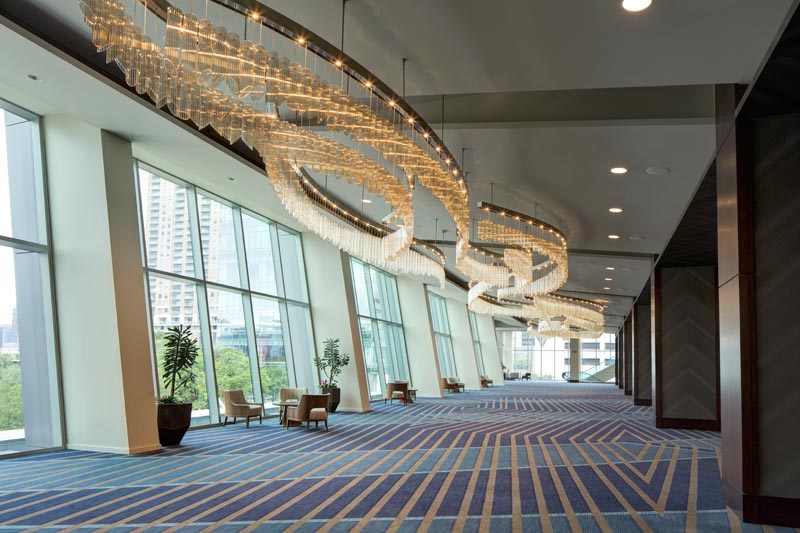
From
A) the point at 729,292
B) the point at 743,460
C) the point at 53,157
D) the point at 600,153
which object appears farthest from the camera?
the point at 53,157

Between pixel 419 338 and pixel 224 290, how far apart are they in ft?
36.5

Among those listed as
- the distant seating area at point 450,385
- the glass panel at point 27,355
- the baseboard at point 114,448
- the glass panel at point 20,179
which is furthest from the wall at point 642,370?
the glass panel at point 20,179

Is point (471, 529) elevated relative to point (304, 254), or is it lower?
lower

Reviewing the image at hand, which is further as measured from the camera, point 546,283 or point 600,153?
point 546,283

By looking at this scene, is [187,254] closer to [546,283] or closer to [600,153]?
[546,283]

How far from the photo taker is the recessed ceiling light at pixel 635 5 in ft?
15.0

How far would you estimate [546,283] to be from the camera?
13227mm

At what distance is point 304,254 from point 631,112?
37.2 ft

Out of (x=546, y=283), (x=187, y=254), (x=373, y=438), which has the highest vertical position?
(x=187, y=254)

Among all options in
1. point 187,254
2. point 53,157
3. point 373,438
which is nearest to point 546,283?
point 373,438

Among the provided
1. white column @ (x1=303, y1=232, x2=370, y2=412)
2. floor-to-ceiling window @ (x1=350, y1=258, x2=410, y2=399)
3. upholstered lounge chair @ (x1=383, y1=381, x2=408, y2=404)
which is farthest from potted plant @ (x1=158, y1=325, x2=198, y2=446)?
floor-to-ceiling window @ (x1=350, y1=258, x2=410, y2=399)

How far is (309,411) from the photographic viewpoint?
12203 millimetres

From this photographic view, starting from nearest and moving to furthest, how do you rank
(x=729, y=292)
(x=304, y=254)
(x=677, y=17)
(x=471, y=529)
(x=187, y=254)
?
1. (x=677, y=17)
2. (x=471, y=529)
3. (x=729, y=292)
4. (x=187, y=254)
5. (x=304, y=254)

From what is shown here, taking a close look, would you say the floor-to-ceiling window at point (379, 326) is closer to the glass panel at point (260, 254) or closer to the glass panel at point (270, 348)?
the glass panel at point (270, 348)
